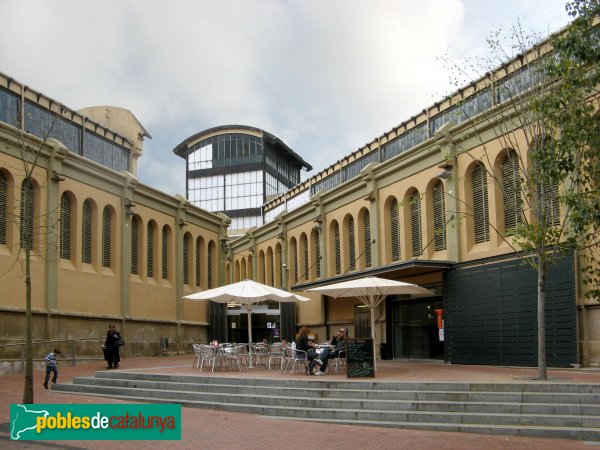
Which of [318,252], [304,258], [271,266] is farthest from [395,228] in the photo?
[271,266]

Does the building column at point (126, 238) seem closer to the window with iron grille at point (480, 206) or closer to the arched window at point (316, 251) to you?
the arched window at point (316, 251)

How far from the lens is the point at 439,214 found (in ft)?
86.4

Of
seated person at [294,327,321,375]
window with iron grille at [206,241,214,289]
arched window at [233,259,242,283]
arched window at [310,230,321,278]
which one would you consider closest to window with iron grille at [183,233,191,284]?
window with iron grille at [206,241,214,289]

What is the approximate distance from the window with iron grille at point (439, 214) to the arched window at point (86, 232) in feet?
48.1

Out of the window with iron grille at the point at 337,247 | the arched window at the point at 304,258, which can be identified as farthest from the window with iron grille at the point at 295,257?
the window with iron grille at the point at 337,247

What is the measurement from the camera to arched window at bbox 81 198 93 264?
29.8m

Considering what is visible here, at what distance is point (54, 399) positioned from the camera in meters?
17.1

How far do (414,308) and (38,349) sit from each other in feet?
46.6

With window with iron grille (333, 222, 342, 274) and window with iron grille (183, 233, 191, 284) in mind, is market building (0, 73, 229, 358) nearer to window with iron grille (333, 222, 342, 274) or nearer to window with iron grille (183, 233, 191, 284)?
window with iron grille (183, 233, 191, 284)

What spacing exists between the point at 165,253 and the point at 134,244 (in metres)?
3.39

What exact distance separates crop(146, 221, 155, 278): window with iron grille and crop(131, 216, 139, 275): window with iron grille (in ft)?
3.11

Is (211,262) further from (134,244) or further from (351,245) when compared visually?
(351,245)

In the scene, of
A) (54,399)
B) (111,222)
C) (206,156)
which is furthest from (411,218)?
(206,156)

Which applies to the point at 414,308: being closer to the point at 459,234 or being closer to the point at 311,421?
the point at 459,234
